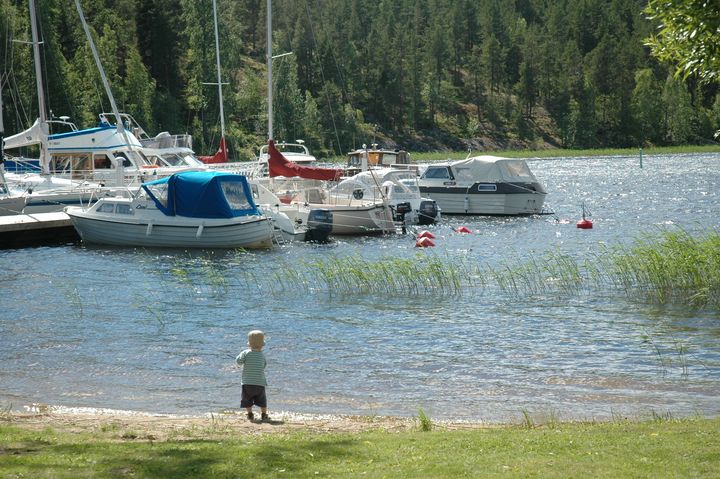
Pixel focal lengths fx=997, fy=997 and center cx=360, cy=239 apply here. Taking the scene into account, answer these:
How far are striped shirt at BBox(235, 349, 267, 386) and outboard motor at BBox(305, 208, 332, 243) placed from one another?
1046 inches

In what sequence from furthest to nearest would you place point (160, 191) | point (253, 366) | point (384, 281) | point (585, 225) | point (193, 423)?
point (585, 225), point (160, 191), point (384, 281), point (253, 366), point (193, 423)

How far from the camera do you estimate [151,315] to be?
24.8 metres

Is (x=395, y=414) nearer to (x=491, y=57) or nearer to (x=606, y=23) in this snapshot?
(x=491, y=57)

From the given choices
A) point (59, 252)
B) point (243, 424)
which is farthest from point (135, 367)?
point (59, 252)

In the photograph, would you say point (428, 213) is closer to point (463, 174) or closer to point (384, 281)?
point (463, 174)

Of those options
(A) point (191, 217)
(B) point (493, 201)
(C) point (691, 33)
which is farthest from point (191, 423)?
(B) point (493, 201)

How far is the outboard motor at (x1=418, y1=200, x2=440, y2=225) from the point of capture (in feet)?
161

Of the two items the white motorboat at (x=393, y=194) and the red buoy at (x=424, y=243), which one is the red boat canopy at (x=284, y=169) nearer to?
the white motorboat at (x=393, y=194)

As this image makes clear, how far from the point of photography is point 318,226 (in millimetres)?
40375

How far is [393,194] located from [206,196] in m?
12.5

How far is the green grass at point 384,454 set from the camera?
31.7ft

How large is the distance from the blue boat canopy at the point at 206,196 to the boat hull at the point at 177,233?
509mm

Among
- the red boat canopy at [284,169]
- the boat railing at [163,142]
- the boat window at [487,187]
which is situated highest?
the boat railing at [163,142]

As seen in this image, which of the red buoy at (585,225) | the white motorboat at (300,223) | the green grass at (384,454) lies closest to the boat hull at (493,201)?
the red buoy at (585,225)
